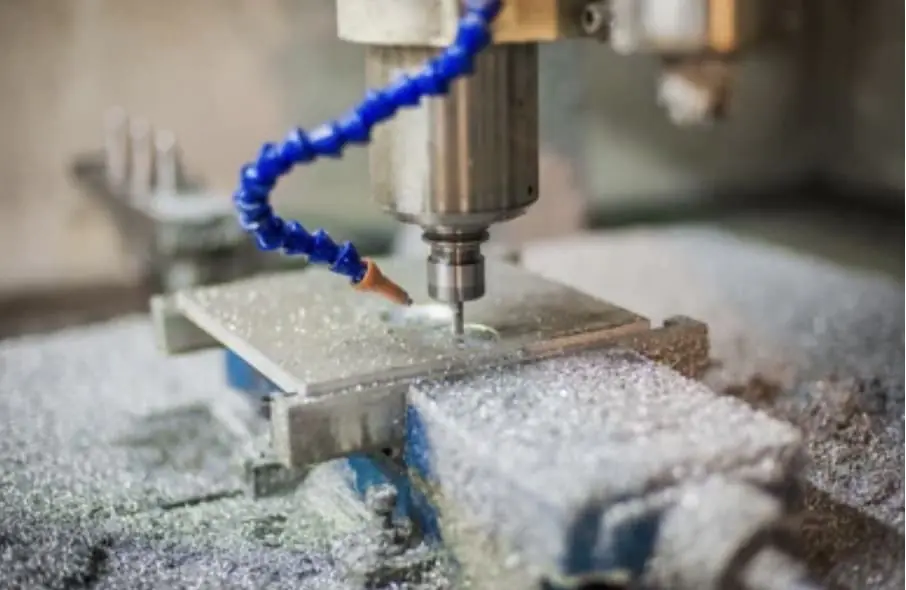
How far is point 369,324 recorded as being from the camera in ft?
2.78

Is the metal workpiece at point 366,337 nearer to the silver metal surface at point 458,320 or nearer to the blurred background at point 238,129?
the silver metal surface at point 458,320

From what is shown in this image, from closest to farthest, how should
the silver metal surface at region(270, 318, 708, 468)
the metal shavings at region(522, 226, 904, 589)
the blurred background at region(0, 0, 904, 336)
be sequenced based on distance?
the silver metal surface at region(270, 318, 708, 468)
the metal shavings at region(522, 226, 904, 589)
the blurred background at region(0, 0, 904, 336)

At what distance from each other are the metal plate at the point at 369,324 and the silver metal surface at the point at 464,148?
3.1 inches

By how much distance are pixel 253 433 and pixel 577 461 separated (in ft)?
1.26

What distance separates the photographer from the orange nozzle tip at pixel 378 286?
32.7 inches

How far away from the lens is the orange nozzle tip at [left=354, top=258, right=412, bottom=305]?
831 mm

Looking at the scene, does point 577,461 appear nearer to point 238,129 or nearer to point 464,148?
point 464,148

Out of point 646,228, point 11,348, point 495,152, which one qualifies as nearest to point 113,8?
point 11,348

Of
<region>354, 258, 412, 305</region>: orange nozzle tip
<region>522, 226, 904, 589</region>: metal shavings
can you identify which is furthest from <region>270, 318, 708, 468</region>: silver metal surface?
<region>522, 226, 904, 589</region>: metal shavings

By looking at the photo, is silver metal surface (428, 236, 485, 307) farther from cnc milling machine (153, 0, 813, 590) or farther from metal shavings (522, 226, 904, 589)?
metal shavings (522, 226, 904, 589)

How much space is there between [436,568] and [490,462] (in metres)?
0.12

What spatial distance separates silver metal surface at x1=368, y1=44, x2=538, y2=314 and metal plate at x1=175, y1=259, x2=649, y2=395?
8 cm

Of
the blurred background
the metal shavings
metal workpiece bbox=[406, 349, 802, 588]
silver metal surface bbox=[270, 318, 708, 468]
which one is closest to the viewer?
metal workpiece bbox=[406, 349, 802, 588]

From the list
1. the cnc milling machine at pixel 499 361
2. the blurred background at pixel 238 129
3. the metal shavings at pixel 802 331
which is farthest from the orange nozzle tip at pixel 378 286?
the blurred background at pixel 238 129
